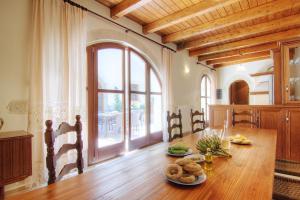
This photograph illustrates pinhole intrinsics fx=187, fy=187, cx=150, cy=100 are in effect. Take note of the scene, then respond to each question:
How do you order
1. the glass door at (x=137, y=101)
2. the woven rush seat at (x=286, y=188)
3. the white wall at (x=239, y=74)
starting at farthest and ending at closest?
the white wall at (x=239, y=74)
the glass door at (x=137, y=101)
the woven rush seat at (x=286, y=188)

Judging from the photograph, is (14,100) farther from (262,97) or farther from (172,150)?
(262,97)

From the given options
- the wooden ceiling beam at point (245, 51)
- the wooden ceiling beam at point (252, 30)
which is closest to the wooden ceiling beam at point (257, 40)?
the wooden ceiling beam at point (252, 30)

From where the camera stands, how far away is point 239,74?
776 centimetres

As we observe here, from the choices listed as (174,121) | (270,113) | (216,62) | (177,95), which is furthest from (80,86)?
(216,62)

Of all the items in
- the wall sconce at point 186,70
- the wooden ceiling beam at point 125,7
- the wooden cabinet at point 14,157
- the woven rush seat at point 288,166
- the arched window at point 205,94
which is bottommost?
the woven rush seat at point 288,166

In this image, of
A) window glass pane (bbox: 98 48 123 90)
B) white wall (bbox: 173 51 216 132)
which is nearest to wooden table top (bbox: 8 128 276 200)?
window glass pane (bbox: 98 48 123 90)

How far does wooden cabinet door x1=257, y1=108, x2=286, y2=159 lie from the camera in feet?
11.4

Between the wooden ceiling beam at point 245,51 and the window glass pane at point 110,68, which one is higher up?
the wooden ceiling beam at point 245,51

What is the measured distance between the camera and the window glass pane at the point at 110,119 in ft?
10.3

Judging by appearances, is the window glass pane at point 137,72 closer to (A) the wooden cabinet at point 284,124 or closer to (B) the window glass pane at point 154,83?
(B) the window glass pane at point 154,83

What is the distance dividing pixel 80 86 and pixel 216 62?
606 centimetres

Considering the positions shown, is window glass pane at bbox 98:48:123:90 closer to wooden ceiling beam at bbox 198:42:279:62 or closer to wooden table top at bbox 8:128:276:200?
wooden table top at bbox 8:128:276:200

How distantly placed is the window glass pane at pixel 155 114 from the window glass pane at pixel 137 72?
1.61 feet

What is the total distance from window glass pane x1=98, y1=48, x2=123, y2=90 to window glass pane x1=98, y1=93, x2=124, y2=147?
18 cm
